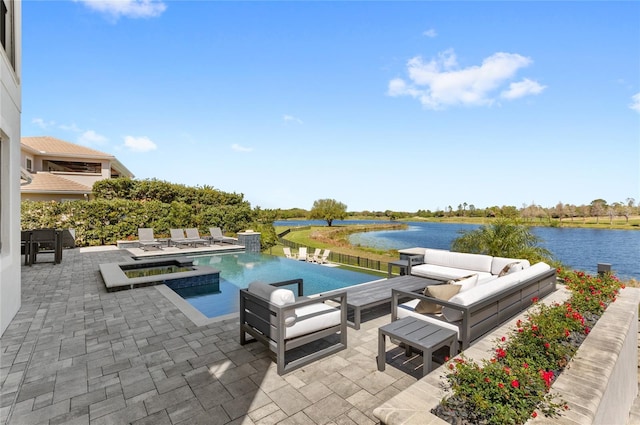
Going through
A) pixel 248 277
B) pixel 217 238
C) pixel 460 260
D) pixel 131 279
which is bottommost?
pixel 248 277

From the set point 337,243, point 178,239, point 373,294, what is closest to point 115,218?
point 178,239

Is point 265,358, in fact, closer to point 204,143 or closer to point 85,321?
point 85,321

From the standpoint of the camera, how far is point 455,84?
43.1ft

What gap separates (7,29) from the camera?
5066 mm

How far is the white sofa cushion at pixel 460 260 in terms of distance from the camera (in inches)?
259

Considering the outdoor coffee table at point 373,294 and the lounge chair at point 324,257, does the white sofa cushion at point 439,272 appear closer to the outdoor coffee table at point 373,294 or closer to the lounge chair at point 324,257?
the outdoor coffee table at point 373,294

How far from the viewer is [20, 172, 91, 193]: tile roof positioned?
1780 cm

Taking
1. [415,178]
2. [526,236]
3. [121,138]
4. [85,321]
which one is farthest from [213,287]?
[415,178]

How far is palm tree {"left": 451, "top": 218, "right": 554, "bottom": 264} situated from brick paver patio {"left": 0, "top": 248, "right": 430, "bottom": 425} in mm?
5773

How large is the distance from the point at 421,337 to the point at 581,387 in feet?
4.17

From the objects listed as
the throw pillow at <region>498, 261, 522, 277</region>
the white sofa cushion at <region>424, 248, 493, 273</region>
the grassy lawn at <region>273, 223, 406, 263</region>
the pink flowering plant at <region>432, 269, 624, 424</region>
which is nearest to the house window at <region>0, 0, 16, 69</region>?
the pink flowering plant at <region>432, 269, 624, 424</region>

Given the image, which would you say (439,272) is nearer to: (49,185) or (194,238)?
(194,238)

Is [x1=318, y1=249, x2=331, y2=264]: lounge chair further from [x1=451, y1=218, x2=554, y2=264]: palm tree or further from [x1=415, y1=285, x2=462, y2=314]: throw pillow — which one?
[x1=415, y1=285, x2=462, y2=314]: throw pillow

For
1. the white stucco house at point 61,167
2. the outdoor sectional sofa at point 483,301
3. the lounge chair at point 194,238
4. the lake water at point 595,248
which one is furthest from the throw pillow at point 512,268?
the white stucco house at point 61,167
